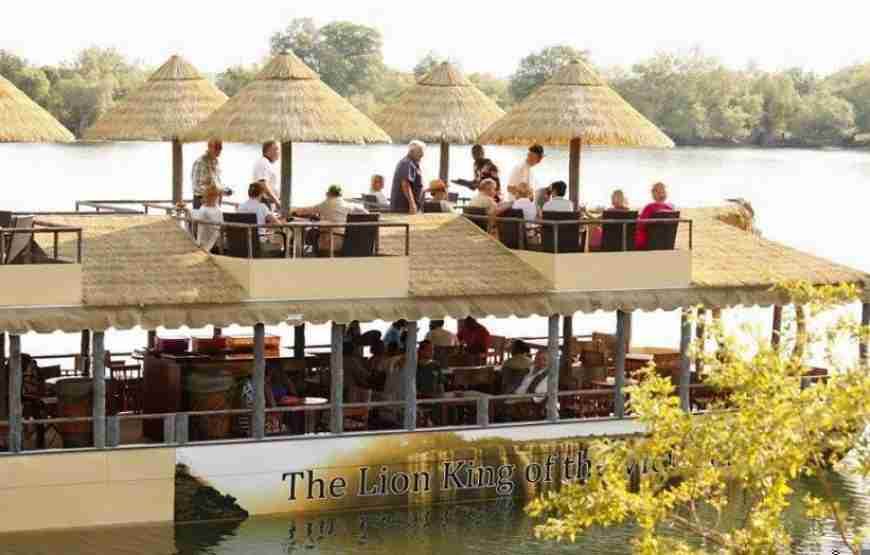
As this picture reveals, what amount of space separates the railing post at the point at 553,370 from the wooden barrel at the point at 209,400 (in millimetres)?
3996

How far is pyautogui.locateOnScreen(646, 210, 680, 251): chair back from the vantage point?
30.0m

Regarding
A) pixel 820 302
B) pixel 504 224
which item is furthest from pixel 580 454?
pixel 820 302

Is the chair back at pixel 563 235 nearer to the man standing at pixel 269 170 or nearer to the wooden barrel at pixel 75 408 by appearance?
the man standing at pixel 269 170

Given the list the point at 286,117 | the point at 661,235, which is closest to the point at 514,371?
the point at 661,235

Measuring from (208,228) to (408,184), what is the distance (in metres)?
3.54

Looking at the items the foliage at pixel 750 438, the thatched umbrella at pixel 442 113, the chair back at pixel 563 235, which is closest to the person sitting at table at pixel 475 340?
the thatched umbrella at pixel 442 113

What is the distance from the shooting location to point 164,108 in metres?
32.7

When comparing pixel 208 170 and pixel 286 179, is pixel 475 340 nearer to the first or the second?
pixel 286 179

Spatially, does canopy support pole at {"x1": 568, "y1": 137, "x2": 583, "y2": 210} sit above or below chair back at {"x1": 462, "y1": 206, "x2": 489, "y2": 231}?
above

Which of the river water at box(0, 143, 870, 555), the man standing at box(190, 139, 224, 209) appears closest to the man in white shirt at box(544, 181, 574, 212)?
the river water at box(0, 143, 870, 555)

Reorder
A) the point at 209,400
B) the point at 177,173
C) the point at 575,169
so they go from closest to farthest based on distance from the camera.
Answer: the point at 209,400 → the point at 575,169 → the point at 177,173

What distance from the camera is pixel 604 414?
30.5 meters

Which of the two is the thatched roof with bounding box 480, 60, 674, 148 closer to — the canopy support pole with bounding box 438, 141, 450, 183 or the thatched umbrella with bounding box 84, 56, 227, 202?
the canopy support pole with bounding box 438, 141, 450, 183

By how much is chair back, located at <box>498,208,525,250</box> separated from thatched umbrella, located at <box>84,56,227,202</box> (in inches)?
184
